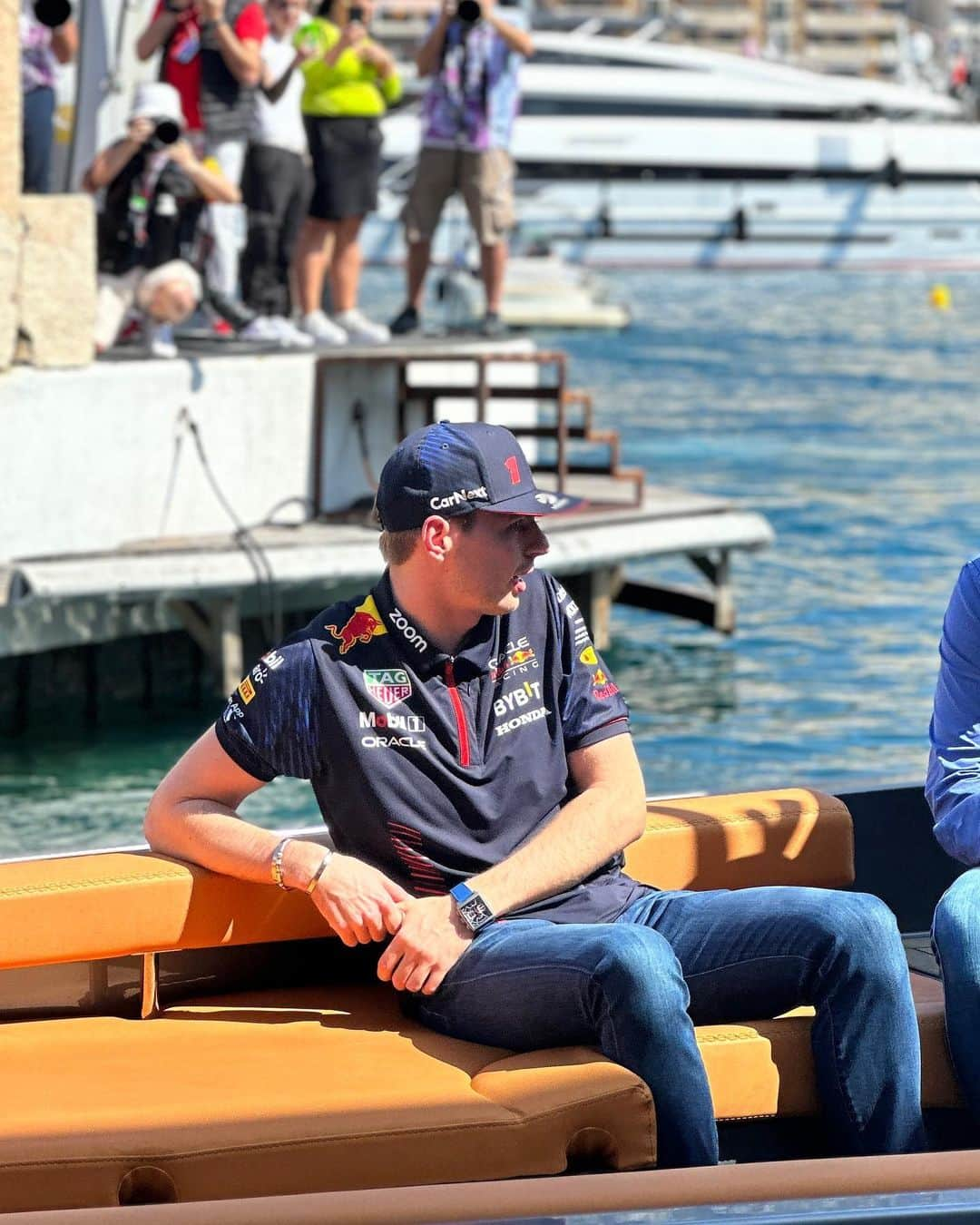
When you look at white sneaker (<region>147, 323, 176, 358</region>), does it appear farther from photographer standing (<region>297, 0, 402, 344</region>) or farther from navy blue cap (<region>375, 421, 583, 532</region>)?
navy blue cap (<region>375, 421, 583, 532</region>)

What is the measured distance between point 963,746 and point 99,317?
6.12m

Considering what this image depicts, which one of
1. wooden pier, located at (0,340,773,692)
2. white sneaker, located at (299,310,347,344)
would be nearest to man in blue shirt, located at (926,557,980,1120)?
wooden pier, located at (0,340,773,692)

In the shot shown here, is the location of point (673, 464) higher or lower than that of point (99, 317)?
lower

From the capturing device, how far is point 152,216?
902 cm

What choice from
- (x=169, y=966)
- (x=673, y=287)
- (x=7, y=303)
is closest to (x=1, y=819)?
(x=7, y=303)

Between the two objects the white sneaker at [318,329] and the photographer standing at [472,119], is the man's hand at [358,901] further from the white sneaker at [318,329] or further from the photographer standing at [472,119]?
the photographer standing at [472,119]

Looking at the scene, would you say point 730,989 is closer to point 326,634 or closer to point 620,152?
point 326,634

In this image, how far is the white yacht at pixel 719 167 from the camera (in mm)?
38188

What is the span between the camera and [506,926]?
326 centimetres

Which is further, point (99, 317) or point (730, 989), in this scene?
point (99, 317)

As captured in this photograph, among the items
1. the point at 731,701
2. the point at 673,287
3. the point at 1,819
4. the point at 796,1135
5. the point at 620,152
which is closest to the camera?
the point at 796,1135

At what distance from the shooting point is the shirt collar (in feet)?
11.0

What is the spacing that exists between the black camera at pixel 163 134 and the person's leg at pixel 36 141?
4.84ft

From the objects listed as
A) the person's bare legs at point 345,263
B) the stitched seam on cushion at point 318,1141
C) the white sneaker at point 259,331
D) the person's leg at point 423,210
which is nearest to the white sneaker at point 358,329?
the person's bare legs at point 345,263
